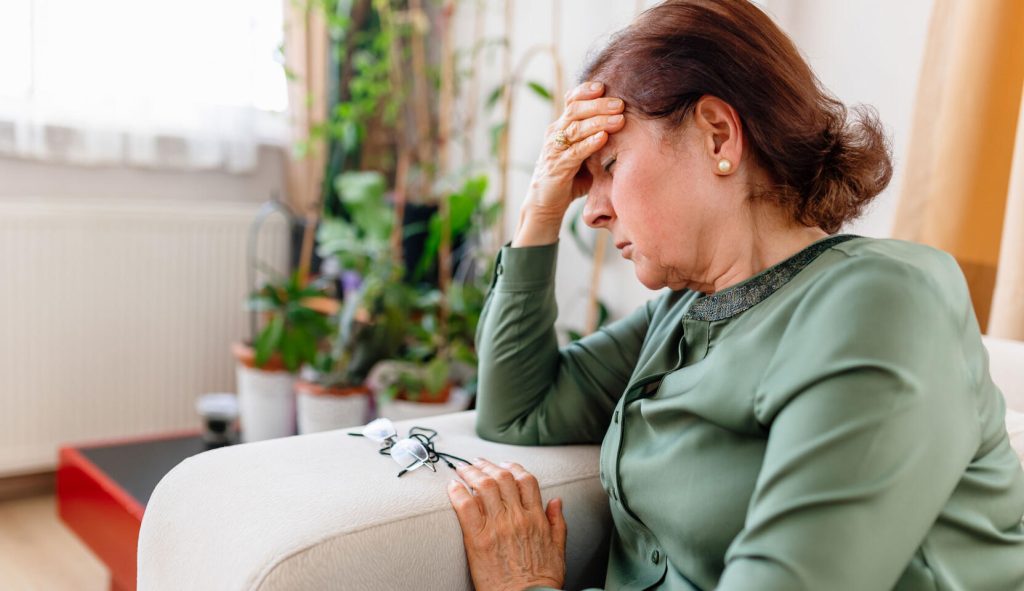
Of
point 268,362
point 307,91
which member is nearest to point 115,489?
point 268,362

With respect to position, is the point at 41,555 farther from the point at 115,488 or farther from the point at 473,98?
the point at 473,98

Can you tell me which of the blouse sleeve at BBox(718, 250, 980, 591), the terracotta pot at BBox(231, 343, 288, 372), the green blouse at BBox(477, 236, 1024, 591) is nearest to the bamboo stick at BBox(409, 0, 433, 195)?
the terracotta pot at BBox(231, 343, 288, 372)

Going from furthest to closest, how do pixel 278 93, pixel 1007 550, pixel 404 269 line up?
pixel 278 93, pixel 404 269, pixel 1007 550

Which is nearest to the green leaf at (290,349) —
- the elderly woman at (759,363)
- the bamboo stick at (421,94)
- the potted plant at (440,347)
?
the potted plant at (440,347)

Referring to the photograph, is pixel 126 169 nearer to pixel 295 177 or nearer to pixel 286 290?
pixel 295 177

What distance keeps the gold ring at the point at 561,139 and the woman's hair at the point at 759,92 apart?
11 cm

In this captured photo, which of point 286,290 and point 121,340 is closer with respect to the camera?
point 286,290

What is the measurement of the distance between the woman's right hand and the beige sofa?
0.30 m

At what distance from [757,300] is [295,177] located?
236 centimetres

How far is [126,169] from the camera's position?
8.78 ft

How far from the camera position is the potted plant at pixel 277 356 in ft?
7.63

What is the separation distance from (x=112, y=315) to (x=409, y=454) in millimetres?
1885

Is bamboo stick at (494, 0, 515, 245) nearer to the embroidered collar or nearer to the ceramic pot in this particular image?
the ceramic pot

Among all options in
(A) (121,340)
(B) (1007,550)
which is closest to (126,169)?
(A) (121,340)
